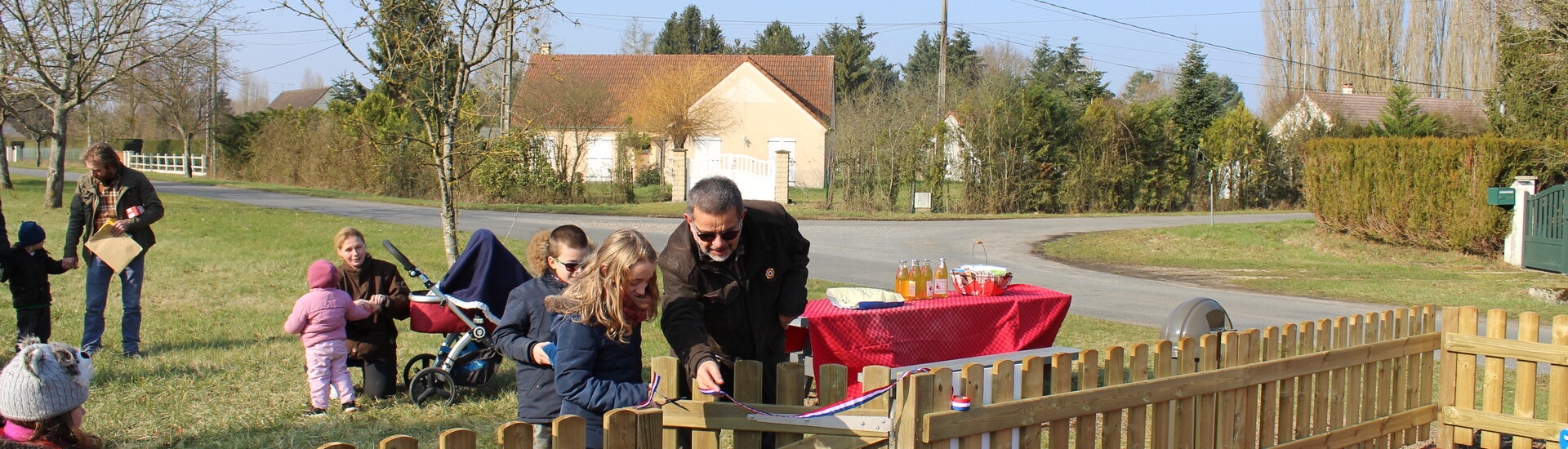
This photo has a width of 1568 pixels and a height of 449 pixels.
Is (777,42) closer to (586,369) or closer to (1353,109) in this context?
(1353,109)

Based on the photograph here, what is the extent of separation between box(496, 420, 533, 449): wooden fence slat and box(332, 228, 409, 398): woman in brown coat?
3.59 metres

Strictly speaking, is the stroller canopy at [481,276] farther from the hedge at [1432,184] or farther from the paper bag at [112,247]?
the hedge at [1432,184]

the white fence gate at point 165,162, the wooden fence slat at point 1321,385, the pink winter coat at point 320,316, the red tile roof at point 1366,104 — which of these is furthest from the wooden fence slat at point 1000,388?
the white fence gate at point 165,162

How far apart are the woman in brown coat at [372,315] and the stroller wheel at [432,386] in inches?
8.1

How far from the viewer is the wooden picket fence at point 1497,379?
17.1ft

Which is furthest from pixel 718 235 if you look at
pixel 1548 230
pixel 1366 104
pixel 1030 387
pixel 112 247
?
pixel 1366 104

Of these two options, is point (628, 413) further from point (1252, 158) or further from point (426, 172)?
point (1252, 158)

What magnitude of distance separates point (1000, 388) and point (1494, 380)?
357 cm

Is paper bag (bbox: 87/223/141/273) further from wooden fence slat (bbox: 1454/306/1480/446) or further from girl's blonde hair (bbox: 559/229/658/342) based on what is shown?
wooden fence slat (bbox: 1454/306/1480/446)

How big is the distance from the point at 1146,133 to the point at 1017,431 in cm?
2790

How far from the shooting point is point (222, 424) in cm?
544

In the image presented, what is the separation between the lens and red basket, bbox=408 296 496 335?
5855mm

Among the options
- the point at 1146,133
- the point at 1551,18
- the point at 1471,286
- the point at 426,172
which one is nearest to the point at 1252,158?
the point at 1146,133

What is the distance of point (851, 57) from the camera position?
6366cm
